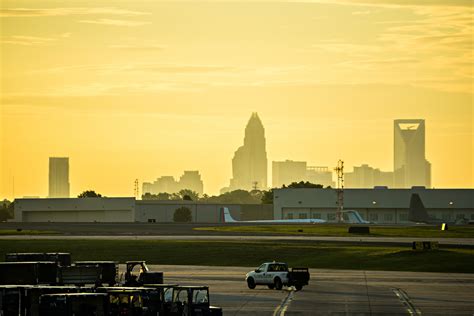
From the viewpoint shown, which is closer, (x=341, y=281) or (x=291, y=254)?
(x=341, y=281)

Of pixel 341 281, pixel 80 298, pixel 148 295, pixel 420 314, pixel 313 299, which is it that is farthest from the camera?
pixel 341 281

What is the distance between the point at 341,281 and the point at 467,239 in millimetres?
65846

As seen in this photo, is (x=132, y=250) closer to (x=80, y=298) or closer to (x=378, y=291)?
(x=378, y=291)

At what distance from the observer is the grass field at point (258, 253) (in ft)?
349

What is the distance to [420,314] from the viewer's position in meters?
60.6

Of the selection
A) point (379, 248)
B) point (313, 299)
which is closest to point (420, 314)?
point (313, 299)

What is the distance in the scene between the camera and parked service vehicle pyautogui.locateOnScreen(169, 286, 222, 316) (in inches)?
1999

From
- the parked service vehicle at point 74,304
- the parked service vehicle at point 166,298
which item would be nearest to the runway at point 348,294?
the parked service vehicle at point 166,298

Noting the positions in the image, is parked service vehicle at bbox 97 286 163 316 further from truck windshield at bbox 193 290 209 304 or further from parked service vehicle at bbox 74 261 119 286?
parked service vehicle at bbox 74 261 119 286

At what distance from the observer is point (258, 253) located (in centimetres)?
11838

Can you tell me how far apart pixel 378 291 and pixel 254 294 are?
28.4 feet

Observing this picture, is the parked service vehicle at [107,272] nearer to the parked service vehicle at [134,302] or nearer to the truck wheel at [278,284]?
the truck wheel at [278,284]

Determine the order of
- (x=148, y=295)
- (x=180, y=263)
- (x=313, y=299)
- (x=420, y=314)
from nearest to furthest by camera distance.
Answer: (x=148, y=295) → (x=420, y=314) → (x=313, y=299) → (x=180, y=263)

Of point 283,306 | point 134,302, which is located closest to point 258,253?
point 283,306
